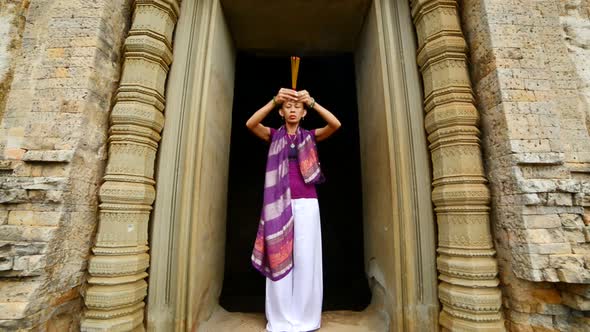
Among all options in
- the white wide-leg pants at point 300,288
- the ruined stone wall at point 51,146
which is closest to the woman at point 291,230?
the white wide-leg pants at point 300,288

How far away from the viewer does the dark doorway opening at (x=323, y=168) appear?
3963mm

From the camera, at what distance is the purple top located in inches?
97.8

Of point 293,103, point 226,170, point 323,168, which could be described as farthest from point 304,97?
point 323,168

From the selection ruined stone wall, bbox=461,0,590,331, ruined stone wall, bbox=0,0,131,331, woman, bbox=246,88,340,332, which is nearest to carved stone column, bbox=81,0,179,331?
ruined stone wall, bbox=0,0,131,331

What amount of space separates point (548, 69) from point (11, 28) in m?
4.30

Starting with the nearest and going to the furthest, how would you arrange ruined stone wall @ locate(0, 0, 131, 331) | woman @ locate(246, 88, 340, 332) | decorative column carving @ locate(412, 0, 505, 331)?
ruined stone wall @ locate(0, 0, 131, 331)
decorative column carving @ locate(412, 0, 505, 331)
woman @ locate(246, 88, 340, 332)

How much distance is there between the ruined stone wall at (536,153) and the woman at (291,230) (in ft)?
4.15

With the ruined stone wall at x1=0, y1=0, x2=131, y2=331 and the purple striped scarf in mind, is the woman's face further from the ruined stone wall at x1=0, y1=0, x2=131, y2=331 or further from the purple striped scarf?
the ruined stone wall at x1=0, y1=0, x2=131, y2=331

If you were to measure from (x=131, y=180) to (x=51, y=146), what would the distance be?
531 mm

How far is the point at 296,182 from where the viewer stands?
8.21 ft

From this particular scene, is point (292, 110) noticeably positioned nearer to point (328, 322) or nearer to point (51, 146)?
point (51, 146)

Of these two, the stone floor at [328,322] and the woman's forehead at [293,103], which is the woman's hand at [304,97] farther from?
the stone floor at [328,322]

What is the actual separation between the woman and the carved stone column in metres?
0.87

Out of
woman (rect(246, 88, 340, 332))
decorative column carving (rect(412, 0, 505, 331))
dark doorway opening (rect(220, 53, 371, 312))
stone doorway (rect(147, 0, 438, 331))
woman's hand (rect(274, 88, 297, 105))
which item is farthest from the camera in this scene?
dark doorway opening (rect(220, 53, 371, 312))
